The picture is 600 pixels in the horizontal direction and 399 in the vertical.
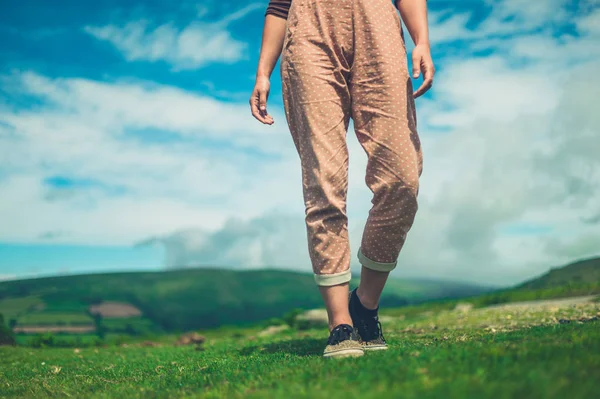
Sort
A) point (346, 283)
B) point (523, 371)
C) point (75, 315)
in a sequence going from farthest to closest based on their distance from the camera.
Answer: point (75, 315) → point (346, 283) → point (523, 371)

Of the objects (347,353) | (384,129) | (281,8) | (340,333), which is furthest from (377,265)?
(281,8)

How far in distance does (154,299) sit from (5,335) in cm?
1748

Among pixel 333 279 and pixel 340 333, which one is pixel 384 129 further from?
pixel 340 333

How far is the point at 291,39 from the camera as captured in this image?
4262 mm

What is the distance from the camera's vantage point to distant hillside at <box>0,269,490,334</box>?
2133 centimetres

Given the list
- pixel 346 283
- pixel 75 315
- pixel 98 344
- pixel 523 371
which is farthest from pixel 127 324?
pixel 523 371

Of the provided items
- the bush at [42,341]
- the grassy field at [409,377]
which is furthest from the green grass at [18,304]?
the grassy field at [409,377]

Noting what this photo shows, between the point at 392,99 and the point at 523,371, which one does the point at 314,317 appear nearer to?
the point at 392,99

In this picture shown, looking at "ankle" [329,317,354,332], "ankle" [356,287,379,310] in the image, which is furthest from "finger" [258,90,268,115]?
"ankle" [329,317,354,332]

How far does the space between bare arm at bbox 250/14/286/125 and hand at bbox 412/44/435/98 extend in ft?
4.27

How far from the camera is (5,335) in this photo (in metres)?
11.4

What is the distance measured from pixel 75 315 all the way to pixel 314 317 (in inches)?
517

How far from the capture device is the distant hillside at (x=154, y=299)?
21328 millimetres

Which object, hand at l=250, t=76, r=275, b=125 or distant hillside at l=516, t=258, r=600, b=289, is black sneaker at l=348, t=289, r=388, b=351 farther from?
distant hillside at l=516, t=258, r=600, b=289
